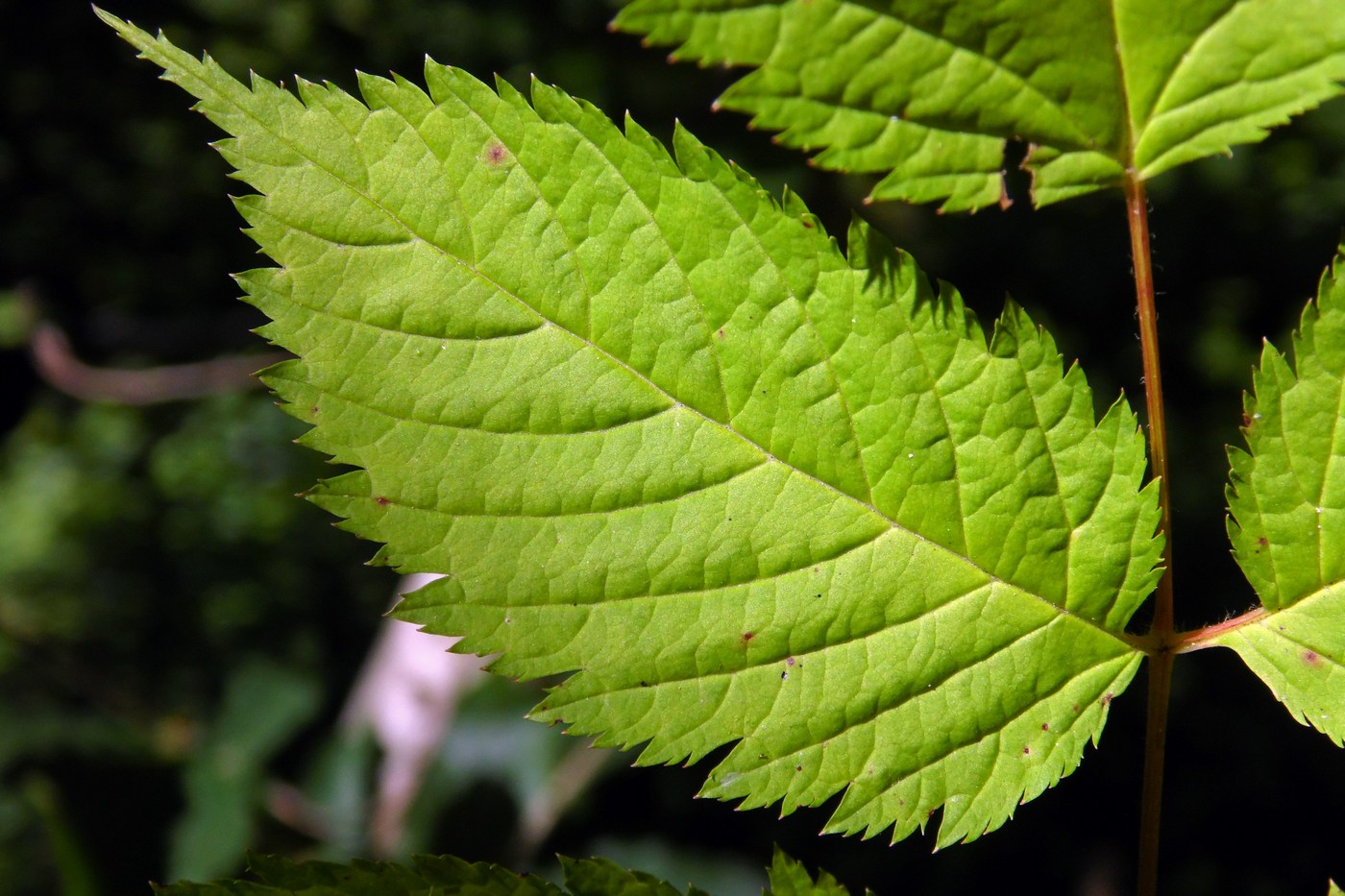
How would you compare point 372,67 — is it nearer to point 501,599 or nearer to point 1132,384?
point 1132,384

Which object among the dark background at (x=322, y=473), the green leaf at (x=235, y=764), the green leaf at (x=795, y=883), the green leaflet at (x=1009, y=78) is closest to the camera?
the green leaflet at (x=1009, y=78)

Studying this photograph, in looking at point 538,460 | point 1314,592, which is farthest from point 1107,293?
point 538,460

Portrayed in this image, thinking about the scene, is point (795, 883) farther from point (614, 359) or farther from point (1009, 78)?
point (1009, 78)

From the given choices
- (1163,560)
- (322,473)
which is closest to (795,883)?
(1163,560)

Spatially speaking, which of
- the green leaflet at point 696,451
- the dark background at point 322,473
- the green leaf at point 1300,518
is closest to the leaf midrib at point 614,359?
the green leaflet at point 696,451

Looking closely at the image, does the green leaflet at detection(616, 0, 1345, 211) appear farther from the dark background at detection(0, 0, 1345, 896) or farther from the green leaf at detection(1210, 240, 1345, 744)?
the dark background at detection(0, 0, 1345, 896)

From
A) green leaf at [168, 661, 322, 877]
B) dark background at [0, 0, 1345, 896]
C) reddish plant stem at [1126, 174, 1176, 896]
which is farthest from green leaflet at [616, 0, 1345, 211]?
green leaf at [168, 661, 322, 877]

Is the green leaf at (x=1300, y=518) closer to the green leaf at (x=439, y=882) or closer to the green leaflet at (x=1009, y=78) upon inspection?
the green leaflet at (x=1009, y=78)
